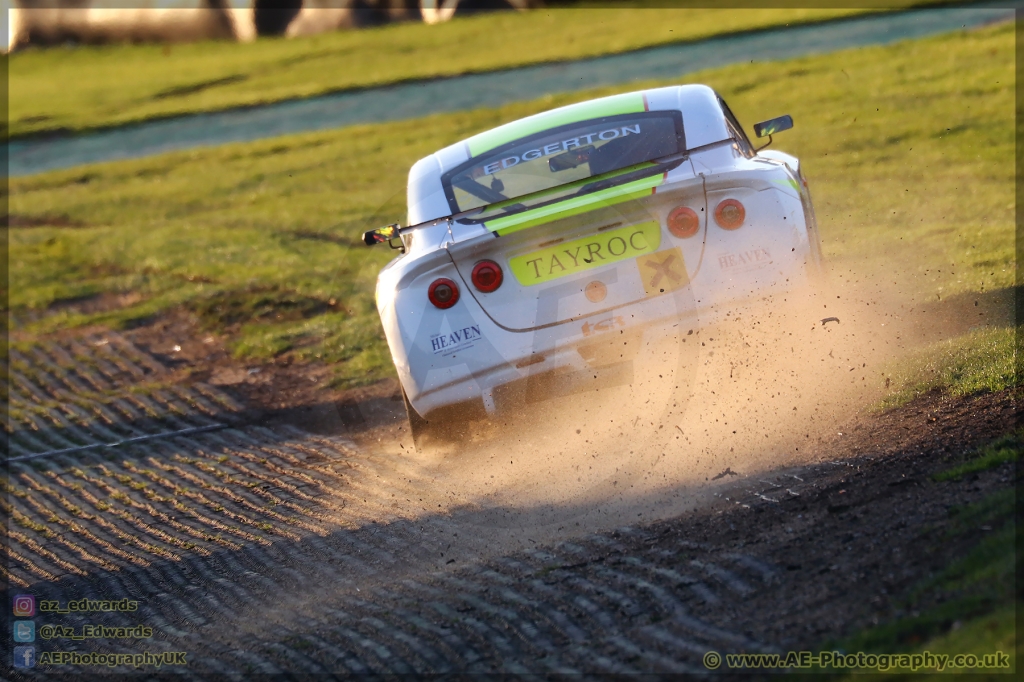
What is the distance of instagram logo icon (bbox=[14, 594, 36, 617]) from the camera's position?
5809mm

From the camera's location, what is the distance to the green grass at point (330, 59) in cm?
2528

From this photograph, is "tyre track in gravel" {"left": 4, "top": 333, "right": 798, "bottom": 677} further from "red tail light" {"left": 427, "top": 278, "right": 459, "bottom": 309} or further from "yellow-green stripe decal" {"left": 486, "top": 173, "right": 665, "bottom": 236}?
"yellow-green stripe decal" {"left": 486, "top": 173, "right": 665, "bottom": 236}

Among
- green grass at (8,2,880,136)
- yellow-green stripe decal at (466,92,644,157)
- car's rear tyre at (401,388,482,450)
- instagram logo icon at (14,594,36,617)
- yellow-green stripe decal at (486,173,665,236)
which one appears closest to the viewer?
yellow-green stripe decal at (486,173,665,236)

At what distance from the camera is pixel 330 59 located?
29422mm

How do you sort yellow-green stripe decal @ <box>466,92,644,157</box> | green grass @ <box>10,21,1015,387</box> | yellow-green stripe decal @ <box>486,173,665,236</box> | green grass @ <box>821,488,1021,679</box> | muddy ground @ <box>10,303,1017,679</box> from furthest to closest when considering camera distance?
green grass @ <box>10,21,1015,387</box> < yellow-green stripe decal @ <box>466,92,644,157</box> < yellow-green stripe decal @ <box>486,173,665,236</box> < muddy ground @ <box>10,303,1017,679</box> < green grass @ <box>821,488,1021,679</box>

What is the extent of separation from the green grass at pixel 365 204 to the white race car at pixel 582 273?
1421 millimetres

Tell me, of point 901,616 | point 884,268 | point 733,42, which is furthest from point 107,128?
point 901,616

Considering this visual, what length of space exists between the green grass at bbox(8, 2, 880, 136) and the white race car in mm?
18842

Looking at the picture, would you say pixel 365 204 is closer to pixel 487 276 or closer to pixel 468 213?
pixel 468 213

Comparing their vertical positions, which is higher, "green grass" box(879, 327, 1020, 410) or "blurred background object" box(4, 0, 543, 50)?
"blurred background object" box(4, 0, 543, 50)

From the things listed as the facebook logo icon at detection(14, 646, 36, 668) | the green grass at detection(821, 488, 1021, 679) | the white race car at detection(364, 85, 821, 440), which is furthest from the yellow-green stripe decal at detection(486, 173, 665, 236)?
the facebook logo icon at detection(14, 646, 36, 668)

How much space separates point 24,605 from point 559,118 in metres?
4.01

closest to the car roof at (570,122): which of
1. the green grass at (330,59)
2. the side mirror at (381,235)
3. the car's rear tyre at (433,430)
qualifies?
the side mirror at (381,235)

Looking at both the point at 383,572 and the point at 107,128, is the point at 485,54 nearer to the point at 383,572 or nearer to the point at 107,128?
the point at 107,128
